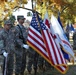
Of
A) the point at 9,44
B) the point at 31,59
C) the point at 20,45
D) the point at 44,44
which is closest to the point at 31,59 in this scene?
the point at 31,59

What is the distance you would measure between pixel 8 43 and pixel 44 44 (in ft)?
3.85

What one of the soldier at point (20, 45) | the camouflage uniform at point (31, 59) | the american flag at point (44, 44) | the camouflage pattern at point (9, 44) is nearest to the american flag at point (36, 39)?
the american flag at point (44, 44)

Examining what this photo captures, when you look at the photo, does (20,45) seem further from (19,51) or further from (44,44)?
(44,44)

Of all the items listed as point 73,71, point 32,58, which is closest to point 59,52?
point 32,58

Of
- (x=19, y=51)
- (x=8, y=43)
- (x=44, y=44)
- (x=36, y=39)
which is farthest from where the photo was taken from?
(x=19, y=51)

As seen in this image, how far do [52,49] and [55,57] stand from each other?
0.23m

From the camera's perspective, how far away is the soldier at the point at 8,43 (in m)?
8.37

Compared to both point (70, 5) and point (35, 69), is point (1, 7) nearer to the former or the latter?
point (70, 5)

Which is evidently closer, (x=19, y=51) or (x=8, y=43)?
(x=8, y=43)

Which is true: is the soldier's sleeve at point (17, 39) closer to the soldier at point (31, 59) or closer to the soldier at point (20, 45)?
the soldier at point (20, 45)

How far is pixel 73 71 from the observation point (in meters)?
11.7

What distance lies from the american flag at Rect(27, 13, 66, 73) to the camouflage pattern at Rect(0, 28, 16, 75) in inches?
26.5

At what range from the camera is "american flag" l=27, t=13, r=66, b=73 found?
8734mm

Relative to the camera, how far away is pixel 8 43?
853cm
